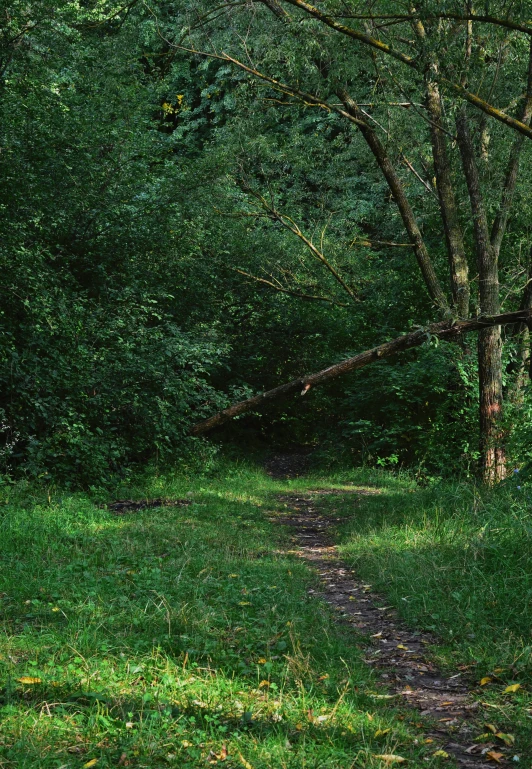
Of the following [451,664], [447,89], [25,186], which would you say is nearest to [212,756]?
[451,664]

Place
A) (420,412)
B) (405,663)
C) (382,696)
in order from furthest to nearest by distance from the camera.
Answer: (420,412) → (405,663) → (382,696)

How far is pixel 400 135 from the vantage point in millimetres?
11711

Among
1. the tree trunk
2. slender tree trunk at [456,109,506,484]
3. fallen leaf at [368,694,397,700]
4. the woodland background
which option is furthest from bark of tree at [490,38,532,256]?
fallen leaf at [368,694,397,700]

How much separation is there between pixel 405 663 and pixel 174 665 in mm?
1495

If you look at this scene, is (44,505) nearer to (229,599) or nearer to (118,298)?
(229,599)

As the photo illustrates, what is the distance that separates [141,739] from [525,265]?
12296 mm

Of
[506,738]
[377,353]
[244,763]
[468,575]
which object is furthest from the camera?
[377,353]

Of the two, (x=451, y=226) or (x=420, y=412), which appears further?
(x=420, y=412)

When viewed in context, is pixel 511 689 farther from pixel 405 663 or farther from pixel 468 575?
pixel 468 575

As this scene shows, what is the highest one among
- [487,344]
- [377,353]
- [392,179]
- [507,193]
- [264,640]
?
[392,179]

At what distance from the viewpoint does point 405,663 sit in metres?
4.61

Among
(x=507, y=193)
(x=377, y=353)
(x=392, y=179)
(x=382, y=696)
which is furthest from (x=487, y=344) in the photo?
(x=382, y=696)

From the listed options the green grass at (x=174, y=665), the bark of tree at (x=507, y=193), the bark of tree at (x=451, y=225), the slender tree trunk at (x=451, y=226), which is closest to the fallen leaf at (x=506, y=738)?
the green grass at (x=174, y=665)

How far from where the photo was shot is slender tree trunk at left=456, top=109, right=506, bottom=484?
10.7 metres
